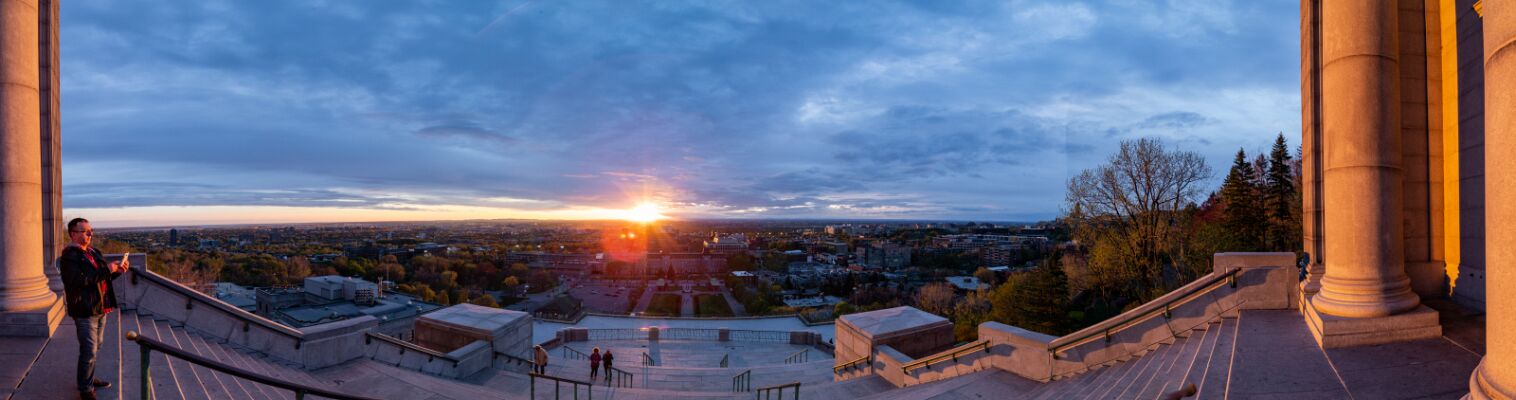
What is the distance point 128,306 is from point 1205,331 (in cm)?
1621

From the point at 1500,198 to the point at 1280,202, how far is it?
37942mm

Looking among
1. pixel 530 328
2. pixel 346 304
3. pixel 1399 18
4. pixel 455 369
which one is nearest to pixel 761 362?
pixel 530 328

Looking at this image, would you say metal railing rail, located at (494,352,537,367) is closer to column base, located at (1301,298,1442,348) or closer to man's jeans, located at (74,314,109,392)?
man's jeans, located at (74,314,109,392)

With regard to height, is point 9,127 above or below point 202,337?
above

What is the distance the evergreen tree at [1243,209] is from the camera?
2991 cm

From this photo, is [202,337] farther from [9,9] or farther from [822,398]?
[822,398]

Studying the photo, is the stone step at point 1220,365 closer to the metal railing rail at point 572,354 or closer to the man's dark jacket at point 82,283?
the man's dark jacket at point 82,283

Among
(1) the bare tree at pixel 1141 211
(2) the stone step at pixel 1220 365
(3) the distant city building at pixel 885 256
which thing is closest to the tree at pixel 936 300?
(1) the bare tree at pixel 1141 211

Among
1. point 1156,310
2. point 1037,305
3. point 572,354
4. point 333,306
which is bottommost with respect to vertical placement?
point 572,354

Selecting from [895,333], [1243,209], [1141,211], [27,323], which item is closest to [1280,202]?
[1243,209]

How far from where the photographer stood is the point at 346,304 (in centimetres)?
3039

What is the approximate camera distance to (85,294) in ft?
17.7

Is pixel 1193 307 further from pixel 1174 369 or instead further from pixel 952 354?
pixel 952 354

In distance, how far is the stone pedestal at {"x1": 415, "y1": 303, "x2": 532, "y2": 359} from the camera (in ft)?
46.0
